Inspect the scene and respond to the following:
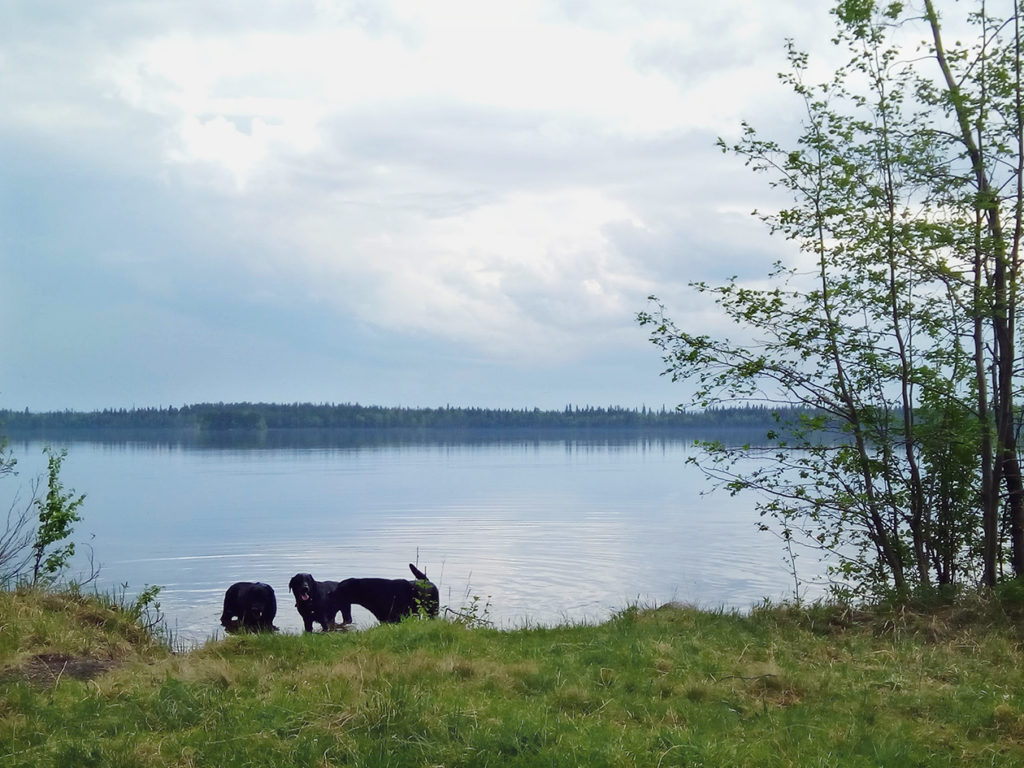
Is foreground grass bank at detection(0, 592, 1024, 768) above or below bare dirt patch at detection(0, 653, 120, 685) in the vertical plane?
above

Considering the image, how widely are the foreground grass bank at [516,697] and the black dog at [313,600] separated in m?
4.18

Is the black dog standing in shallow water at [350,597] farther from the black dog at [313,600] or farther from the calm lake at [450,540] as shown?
the calm lake at [450,540]

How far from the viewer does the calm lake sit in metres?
18.5

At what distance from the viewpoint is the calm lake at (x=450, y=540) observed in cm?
1847

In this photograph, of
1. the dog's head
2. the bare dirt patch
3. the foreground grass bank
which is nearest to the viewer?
the foreground grass bank

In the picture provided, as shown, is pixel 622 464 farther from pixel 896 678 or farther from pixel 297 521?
pixel 896 678

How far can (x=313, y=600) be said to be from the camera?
548 inches

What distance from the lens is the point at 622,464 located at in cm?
7112

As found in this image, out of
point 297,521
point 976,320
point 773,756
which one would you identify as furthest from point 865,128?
point 297,521

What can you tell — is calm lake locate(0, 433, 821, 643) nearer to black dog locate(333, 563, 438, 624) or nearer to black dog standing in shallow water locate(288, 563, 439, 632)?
black dog standing in shallow water locate(288, 563, 439, 632)

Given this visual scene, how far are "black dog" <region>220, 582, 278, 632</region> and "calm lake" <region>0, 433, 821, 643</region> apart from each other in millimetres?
518

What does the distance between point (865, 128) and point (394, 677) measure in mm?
8748

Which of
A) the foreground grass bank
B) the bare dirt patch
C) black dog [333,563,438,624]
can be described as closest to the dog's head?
black dog [333,563,438,624]

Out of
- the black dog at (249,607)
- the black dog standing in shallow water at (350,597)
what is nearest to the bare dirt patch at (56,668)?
the black dog at (249,607)
